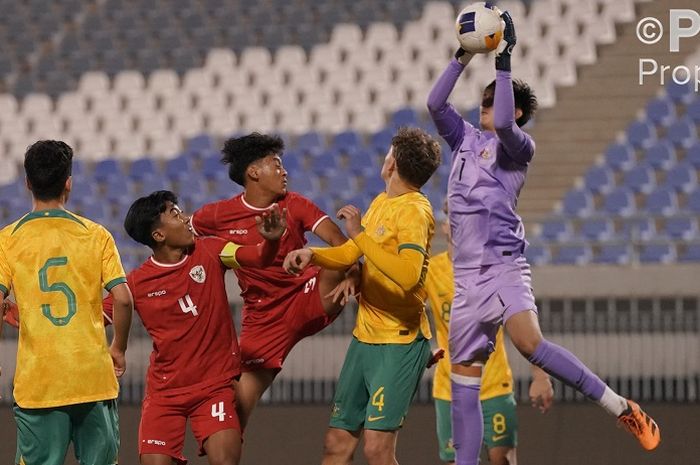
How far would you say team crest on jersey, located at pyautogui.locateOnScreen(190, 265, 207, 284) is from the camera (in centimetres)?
598

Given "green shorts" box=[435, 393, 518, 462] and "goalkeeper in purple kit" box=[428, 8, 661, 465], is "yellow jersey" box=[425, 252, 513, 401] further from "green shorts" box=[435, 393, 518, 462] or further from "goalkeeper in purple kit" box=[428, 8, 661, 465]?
"goalkeeper in purple kit" box=[428, 8, 661, 465]

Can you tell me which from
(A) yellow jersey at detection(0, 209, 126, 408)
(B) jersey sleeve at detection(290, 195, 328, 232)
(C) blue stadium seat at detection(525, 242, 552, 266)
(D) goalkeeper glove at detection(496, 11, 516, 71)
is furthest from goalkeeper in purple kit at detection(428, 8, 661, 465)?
(C) blue stadium seat at detection(525, 242, 552, 266)

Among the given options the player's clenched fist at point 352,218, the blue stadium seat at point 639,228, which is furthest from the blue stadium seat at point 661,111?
the player's clenched fist at point 352,218

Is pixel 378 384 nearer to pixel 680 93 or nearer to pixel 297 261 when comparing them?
pixel 297 261

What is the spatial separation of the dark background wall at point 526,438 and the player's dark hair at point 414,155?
109 inches

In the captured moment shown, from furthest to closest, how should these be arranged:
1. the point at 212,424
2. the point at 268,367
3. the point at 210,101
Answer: the point at 210,101 < the point at 268,367 < the point at 212,424

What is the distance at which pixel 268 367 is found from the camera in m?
6.55

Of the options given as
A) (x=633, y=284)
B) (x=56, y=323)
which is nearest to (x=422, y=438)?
(x=633, y=284)

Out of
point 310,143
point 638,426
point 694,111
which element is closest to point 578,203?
point 694,111

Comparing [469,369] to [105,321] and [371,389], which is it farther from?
[105,321]

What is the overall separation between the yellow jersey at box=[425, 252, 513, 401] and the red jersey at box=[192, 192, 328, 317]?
→ 71cm

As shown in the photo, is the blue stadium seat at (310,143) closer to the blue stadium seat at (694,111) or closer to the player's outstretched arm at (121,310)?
the blue stadium seat at (694,111)

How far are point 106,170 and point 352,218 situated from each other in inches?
443

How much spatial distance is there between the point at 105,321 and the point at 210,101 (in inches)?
460
